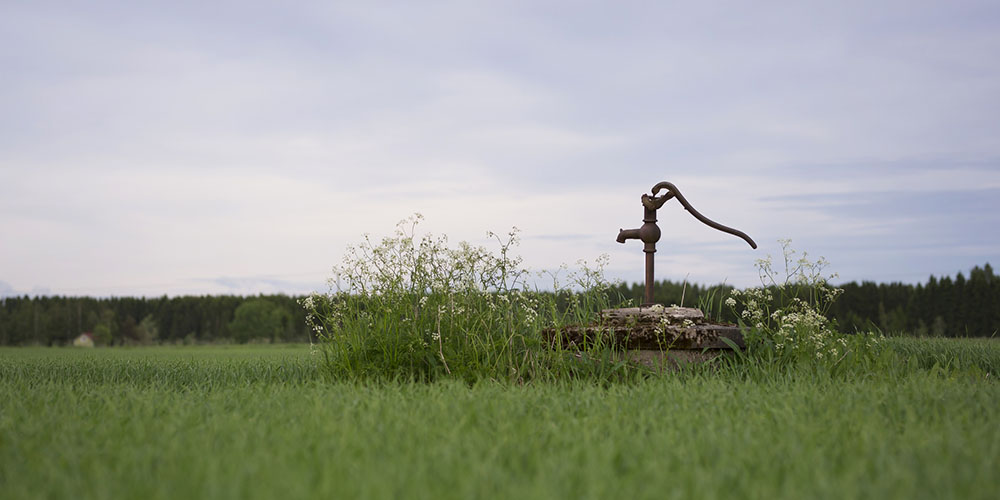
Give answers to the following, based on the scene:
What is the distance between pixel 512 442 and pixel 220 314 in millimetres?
33859

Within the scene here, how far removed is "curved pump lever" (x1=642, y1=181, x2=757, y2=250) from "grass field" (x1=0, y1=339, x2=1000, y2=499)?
210 centimetres

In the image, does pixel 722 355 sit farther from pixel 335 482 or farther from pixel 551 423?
pixel 335 482

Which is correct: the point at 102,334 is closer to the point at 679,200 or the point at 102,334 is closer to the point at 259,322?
the point at 259,322

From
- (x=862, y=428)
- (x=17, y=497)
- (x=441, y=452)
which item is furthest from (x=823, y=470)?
(x=17, y=497)

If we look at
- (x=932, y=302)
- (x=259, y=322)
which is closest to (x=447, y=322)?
(x=932, y=302)

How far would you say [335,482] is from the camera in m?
2.25

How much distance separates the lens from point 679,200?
253 inches

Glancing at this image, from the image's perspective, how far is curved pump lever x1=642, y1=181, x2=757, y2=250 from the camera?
6309 millimetres

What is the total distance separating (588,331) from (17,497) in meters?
4.32

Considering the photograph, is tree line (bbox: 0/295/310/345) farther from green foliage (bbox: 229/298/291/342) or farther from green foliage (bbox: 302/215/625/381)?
green foliage (bbox: 302/215/625/381)

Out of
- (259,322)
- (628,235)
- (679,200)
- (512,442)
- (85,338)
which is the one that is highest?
(679,200)

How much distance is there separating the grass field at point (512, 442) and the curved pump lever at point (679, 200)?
6.89ft

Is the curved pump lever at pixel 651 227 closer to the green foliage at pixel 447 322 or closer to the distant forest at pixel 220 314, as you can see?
the green foliage at pixel 447 322

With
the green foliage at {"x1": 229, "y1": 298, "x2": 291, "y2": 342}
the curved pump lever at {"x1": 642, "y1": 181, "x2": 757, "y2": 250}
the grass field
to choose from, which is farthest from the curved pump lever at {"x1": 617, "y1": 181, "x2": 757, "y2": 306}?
the green foliage at {"x1": 229, "y1": 298, "x2": 291, "y2": 342}
